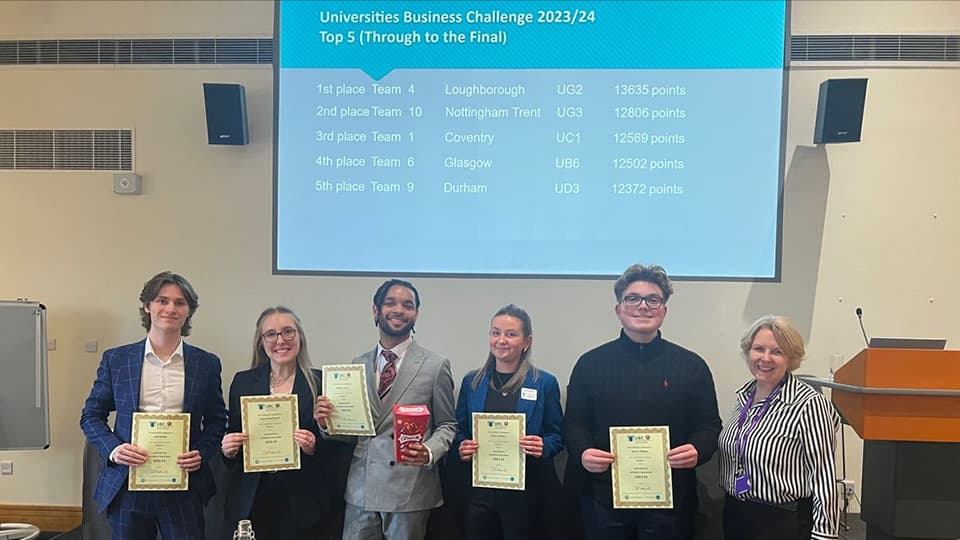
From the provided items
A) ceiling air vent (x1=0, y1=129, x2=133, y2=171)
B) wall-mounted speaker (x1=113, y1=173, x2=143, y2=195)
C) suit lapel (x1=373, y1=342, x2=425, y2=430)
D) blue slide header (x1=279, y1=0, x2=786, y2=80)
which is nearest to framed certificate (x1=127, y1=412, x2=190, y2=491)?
suit lapel (x1=373, y1=342, x2=425, y2=430)

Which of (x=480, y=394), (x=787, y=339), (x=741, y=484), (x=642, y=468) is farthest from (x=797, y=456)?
(x=480, y=394)

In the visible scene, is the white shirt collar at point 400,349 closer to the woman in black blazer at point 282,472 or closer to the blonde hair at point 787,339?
the woman in black blazer at point 282,472

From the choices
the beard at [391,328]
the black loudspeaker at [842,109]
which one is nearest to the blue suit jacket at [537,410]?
the beard at [391,328]

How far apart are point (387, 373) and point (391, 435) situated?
247mm

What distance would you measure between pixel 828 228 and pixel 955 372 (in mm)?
1347

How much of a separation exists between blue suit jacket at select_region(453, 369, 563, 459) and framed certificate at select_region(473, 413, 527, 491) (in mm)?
66

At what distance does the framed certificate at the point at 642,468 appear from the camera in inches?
94.7

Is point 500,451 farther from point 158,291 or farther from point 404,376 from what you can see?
point 158,291

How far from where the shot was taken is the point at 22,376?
3.45 meters

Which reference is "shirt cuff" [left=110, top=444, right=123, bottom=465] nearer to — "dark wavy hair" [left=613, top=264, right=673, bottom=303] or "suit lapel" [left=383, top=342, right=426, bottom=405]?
"suit lapel" [left=383, top=342, right=426, bottom=405]

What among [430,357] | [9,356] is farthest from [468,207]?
[9,356]

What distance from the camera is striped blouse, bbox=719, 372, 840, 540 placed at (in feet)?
7.36

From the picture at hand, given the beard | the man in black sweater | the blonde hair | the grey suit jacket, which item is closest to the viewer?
the blonde hair

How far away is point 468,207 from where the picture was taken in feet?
11.6
